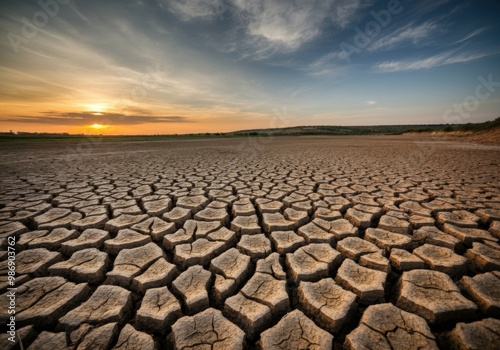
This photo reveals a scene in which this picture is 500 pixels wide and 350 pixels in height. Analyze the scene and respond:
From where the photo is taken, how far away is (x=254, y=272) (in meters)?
1.36

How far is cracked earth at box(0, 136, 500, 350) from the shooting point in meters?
0.93

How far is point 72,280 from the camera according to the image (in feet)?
4.13

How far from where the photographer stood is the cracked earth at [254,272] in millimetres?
931

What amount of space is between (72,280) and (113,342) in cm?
59

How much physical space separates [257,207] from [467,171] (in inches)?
178

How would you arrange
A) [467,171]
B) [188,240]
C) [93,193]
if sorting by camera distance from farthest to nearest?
[467,171] → [93,193] → [188,240]

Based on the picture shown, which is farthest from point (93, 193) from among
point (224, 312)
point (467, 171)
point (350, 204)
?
point (467, 171)

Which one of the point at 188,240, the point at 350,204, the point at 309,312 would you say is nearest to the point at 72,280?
the point at 188,240

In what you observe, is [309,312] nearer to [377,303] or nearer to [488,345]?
[377,303]

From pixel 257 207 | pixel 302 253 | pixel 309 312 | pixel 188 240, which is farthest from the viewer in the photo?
pixel 257 207

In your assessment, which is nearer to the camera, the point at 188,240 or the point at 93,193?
the point at 188,240

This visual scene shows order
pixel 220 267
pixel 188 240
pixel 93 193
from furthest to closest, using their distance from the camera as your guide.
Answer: pixel 93 193 < pixel 188 240 < pixel 220 267

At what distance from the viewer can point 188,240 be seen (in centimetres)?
170

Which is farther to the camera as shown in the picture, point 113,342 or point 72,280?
point 72,280
